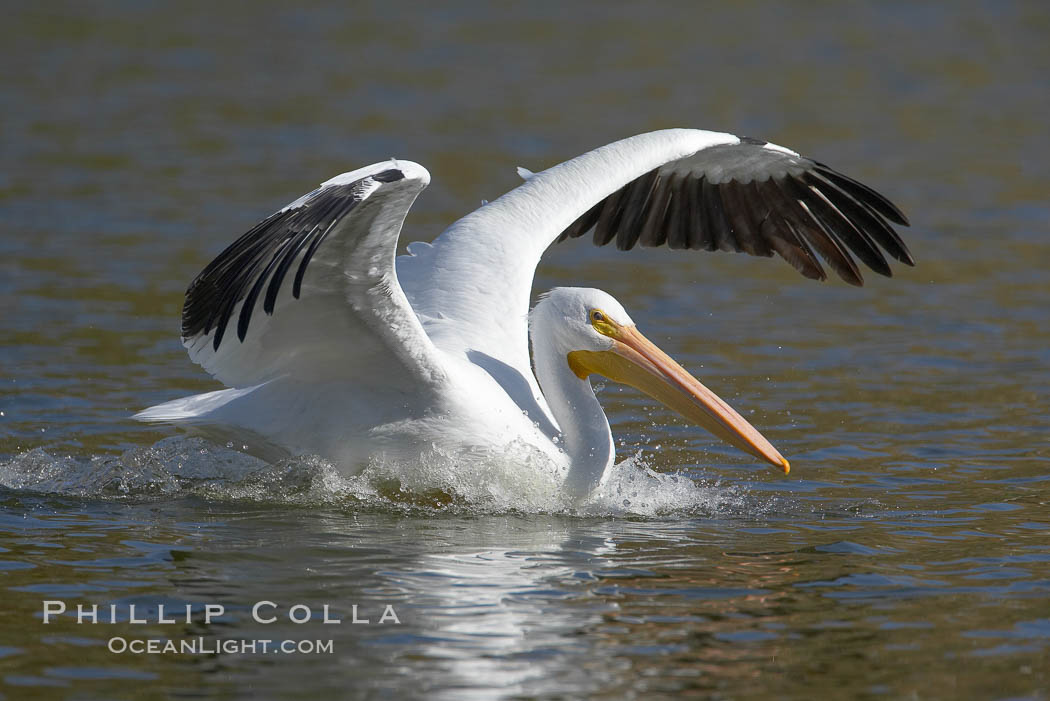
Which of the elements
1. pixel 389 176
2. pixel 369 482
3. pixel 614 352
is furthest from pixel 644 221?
pixel 389 176

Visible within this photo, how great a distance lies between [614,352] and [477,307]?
0.90 m

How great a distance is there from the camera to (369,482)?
6.64 metres

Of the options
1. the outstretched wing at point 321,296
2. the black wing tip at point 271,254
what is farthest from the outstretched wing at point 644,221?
the black wing tip at point 271,254

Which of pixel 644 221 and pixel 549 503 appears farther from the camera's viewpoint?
pixel 644 221

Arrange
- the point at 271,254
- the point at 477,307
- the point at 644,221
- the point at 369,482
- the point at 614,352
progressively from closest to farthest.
Result: the point at 271,254 < the point at 369,482 < the point at 614,352 < the point at 477,307 < the point at 644,221

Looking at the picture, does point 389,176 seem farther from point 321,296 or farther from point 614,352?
point 614,352

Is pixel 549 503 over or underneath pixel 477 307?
underneath

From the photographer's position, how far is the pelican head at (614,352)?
263 inches

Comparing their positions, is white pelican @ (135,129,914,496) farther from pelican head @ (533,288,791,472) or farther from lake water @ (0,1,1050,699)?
lake water @ (0,1,1050,699)

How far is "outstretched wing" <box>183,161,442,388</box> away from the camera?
534cm

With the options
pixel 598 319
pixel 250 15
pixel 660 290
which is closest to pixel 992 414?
pixel 598 319

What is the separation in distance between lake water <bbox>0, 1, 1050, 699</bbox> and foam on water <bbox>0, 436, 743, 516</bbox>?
0.06 ft

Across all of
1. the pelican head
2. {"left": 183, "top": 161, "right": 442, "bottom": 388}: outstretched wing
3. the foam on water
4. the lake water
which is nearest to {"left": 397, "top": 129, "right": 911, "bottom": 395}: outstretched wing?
the pelican head

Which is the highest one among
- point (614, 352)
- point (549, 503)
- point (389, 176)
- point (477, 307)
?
point (389, 176)
